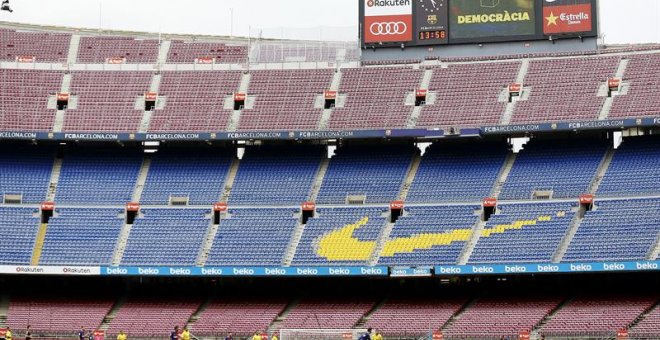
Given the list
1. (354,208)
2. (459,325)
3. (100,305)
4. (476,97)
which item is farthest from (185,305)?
(476,97)

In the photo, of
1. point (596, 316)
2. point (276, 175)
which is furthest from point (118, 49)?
point (596, 316)

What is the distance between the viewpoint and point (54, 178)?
77.7 m

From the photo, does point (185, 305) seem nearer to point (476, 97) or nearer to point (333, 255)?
point (333, 255)

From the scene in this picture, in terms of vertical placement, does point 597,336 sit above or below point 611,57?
below

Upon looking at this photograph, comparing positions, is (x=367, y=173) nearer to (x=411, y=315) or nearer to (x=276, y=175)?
(x=276, y=175)

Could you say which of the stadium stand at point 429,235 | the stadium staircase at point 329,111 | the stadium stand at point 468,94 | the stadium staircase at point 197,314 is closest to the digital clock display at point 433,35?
the stadium stand at point 468,94

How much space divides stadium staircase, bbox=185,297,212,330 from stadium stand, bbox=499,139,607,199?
690 inches

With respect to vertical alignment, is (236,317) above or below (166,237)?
below

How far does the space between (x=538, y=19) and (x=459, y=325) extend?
22.0 meters

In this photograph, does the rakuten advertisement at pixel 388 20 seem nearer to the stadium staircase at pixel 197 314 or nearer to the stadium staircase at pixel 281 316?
the stadium staircase at pixel 281 316

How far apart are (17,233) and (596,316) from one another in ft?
109

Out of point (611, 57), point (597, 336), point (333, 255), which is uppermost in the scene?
point (611, 57)

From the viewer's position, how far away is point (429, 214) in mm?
71438

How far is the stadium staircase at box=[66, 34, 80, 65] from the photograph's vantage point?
83.4 meters
